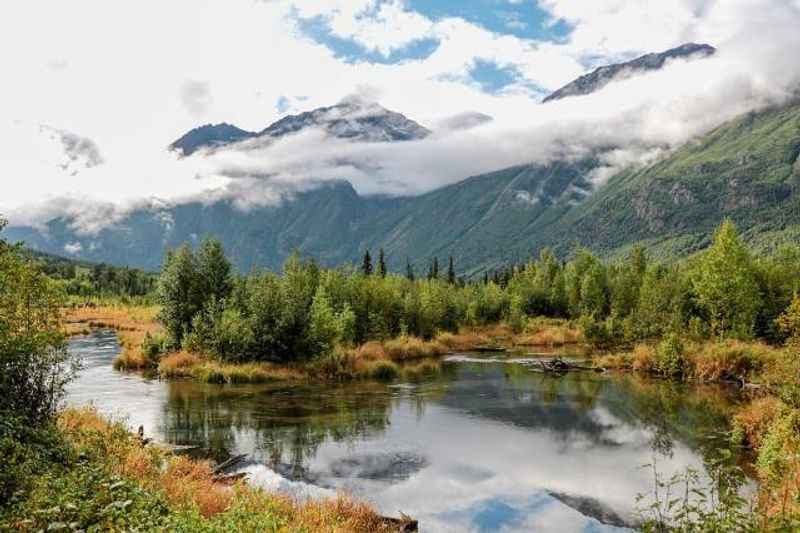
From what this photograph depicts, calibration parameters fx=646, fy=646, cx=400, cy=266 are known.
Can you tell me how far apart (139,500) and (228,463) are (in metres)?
13.6

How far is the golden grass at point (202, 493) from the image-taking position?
17312 millimetres

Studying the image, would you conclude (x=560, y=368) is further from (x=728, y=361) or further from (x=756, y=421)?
(x=756, y=421)

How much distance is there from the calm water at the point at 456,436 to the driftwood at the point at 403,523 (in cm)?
100

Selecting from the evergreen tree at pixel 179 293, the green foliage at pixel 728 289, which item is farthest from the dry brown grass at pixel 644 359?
the evergreen tree at pixel 179 293

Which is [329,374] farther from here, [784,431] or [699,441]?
[784,431]

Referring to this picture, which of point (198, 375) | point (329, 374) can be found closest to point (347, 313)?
point (329, 374)

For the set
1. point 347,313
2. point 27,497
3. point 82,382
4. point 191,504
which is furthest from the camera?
point 347,313

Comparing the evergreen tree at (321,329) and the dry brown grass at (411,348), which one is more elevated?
the evergreen tree at (321,329)

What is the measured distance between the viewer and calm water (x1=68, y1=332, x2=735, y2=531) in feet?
83.3

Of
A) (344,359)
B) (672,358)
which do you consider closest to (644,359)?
(672,358)

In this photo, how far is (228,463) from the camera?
1101 inches

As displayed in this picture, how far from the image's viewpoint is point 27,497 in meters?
14.5

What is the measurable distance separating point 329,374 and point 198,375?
35.6 ft

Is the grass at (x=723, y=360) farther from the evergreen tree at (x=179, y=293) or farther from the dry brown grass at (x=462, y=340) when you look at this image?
the evergreen tree at (x=179, y=293)
